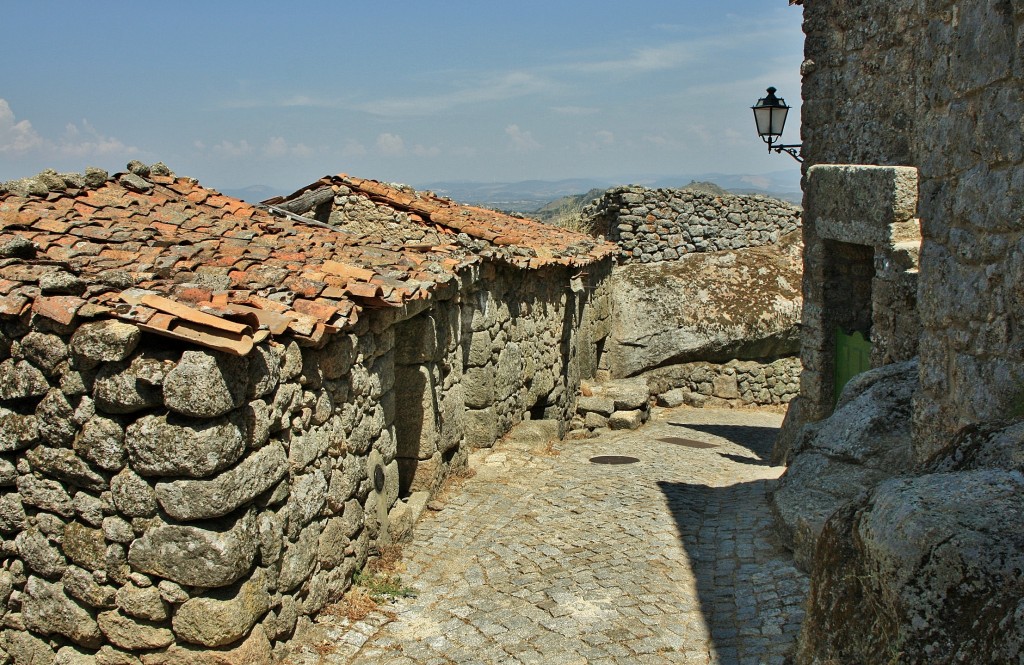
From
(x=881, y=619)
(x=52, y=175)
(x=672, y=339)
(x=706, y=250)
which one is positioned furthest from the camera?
(x=706, y=250)

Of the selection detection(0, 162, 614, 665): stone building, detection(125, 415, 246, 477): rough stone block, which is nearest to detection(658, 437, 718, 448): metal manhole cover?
detection(0, 162, 614, 665): stone building

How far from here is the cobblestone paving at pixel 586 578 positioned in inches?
191

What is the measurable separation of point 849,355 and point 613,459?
293 cm

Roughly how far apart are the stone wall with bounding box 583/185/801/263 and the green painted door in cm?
814

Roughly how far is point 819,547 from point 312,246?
5.30m

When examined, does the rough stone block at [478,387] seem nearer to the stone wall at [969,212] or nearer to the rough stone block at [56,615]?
the rough stone block at [56,615]

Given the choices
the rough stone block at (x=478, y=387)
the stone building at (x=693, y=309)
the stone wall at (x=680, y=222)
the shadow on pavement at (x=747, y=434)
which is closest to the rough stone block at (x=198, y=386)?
the rough stone block at (x=478, y=387)

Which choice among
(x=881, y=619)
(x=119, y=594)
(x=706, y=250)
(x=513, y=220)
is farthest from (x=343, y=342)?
(x=706, y=250)

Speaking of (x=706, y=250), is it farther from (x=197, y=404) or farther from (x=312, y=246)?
(x=197, y=404)

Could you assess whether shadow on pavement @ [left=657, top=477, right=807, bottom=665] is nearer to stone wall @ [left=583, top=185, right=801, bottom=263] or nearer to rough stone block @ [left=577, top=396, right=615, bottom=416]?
rough stone block @ [left=577, top=396, right=615, bottom=416]

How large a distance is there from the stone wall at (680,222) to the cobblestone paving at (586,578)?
29.9ft

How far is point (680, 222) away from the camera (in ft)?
58.7

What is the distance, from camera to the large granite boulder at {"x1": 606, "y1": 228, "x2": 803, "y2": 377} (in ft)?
55.2

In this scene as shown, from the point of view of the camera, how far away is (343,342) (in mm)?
5387
